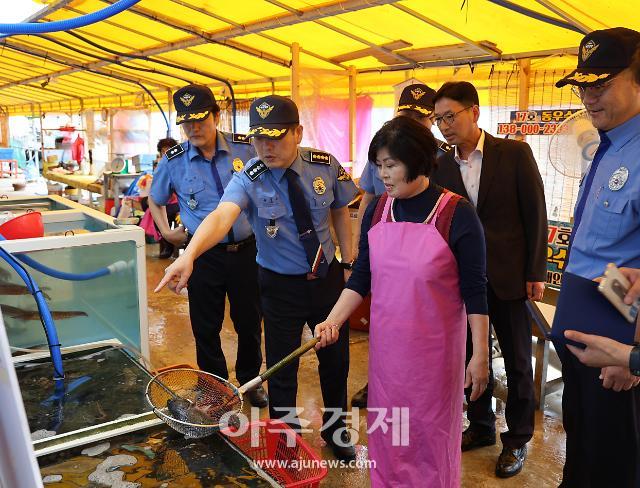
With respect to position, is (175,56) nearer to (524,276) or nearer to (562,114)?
(562,114)

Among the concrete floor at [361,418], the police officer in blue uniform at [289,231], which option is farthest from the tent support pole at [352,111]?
the police officer in blue uniform at [289,231]

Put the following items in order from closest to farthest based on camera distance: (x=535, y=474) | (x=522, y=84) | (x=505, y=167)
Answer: (x=505, y=167) < (x=535, y=474) < (x=522, y=84)

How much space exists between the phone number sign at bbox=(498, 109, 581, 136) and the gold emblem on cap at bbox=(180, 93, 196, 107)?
2683mm

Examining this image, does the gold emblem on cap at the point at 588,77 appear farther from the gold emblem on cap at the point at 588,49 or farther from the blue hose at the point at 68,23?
the blue hose at the point at 68,23

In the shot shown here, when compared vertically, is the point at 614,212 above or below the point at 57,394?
above

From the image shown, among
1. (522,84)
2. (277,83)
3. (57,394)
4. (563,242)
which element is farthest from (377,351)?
(277,83)

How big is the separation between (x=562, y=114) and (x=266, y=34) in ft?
9.77

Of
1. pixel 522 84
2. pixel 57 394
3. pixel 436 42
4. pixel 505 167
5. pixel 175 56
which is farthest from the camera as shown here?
pixel 175 56

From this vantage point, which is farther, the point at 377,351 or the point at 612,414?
the point at 377,351

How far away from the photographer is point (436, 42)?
15.8 feet

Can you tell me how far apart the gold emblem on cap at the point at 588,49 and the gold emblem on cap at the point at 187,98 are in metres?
1.88

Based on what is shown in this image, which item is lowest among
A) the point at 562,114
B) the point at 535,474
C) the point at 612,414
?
the point at 535,474

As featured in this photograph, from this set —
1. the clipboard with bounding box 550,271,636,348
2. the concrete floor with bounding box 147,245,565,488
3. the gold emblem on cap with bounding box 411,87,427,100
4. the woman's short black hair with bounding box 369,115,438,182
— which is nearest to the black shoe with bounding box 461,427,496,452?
the concrete floor with bounding box 147,245,565,488

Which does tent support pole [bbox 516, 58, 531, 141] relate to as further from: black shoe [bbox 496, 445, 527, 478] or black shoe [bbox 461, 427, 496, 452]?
black shoe [bbox 496, 445, 527, 478]
